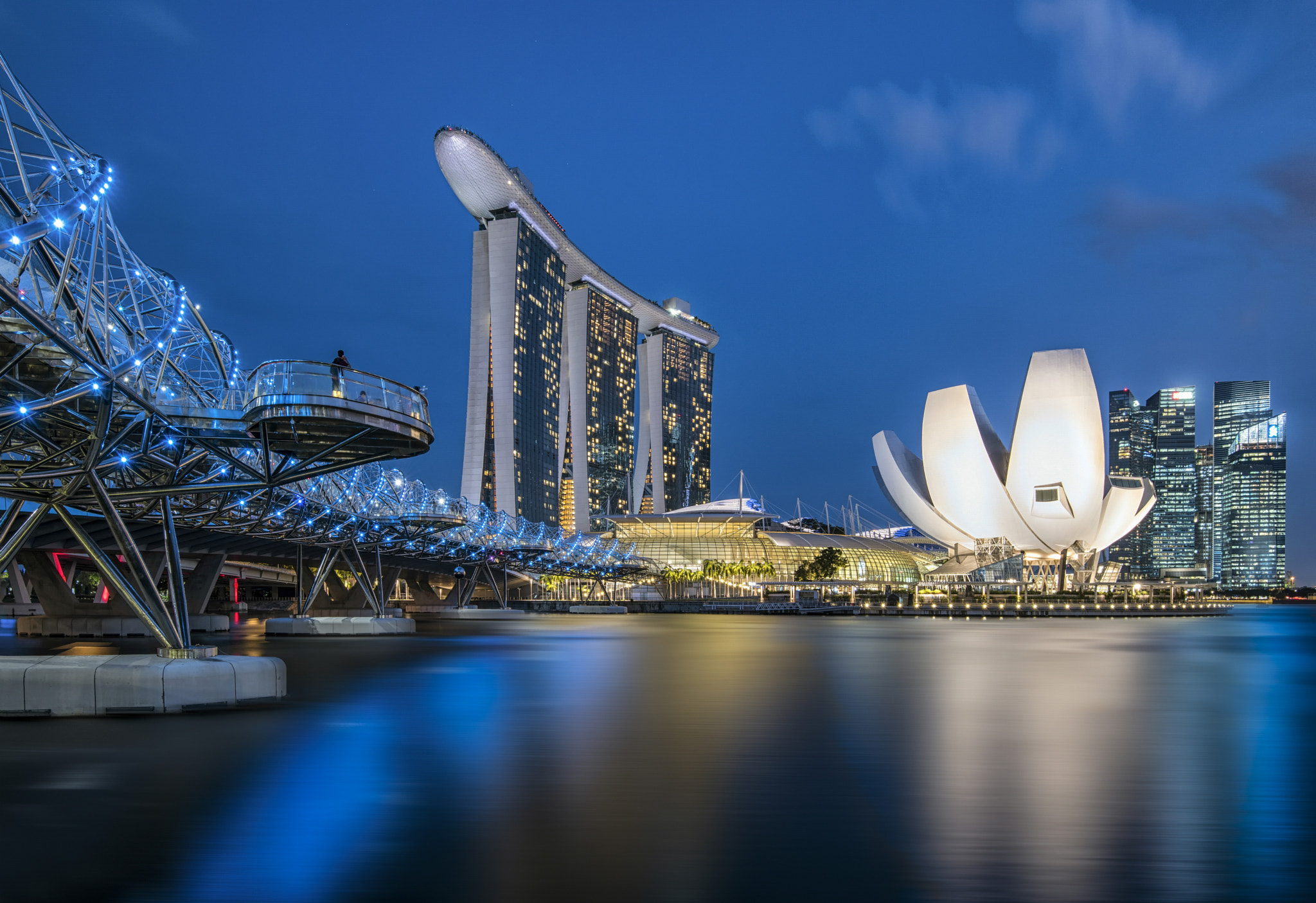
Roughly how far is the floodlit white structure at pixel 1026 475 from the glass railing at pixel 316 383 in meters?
80.0

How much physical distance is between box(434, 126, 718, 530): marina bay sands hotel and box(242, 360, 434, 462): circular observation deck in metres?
99.1

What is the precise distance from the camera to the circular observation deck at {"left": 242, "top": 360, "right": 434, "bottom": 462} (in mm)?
12391

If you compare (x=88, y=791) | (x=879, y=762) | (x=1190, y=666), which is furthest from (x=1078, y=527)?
(x=88, y=791)

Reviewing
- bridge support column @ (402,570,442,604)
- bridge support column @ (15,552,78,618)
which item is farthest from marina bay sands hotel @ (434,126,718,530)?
bridge support column @ (15,552,78,618)

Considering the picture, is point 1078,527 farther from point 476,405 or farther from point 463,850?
point 463,850

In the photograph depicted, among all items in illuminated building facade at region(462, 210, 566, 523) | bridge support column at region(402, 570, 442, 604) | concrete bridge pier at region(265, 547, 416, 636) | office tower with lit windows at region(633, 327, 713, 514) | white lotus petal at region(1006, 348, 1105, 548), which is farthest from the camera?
office tower with lit windows at region(633, 327, 713, 514)

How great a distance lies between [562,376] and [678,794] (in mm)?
147280

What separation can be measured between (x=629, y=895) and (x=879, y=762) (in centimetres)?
536

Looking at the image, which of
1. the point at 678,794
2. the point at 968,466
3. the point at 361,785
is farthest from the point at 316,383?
the point at 968,466

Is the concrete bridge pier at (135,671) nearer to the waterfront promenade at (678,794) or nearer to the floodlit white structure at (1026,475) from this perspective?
the waterfront promenade at (678,794)

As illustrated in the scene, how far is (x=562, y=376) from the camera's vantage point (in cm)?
15425

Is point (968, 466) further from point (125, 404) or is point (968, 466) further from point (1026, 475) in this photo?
point (125, 404)

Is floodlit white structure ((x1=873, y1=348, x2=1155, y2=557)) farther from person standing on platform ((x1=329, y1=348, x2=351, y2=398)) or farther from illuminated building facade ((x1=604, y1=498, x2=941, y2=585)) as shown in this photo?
person standing on platform ((x1=329, y1=348, x2=351, y2=398))

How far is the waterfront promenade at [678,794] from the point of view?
6238 mm
